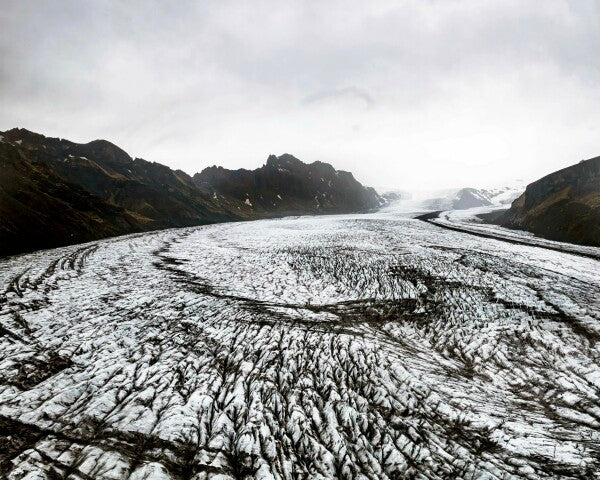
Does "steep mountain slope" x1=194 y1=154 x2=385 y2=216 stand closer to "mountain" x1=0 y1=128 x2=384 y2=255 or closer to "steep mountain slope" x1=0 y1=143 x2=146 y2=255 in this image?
"mountain" x1=0 y1=128 x2=384 y2=255

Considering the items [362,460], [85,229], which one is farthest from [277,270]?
[85,229]

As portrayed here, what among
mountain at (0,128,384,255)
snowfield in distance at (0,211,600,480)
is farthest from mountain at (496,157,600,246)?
mountain at (0,128,384,255)

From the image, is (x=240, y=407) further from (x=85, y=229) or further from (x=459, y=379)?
(x=85, y=229)

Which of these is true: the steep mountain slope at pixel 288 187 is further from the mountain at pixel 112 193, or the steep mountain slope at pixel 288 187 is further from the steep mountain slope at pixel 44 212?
the steep mountain slope at pixel 44 212

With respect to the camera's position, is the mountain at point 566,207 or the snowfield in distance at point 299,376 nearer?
the snowfield in distance at point 299,376

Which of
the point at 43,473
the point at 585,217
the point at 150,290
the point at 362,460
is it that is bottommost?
the point at 362,460

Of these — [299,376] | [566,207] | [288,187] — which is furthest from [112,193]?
[288,187]

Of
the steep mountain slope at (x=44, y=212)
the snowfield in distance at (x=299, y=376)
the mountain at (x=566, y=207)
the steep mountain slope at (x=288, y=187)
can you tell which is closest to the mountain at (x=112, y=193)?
the steep mountain slope at (x=44, y=212)
